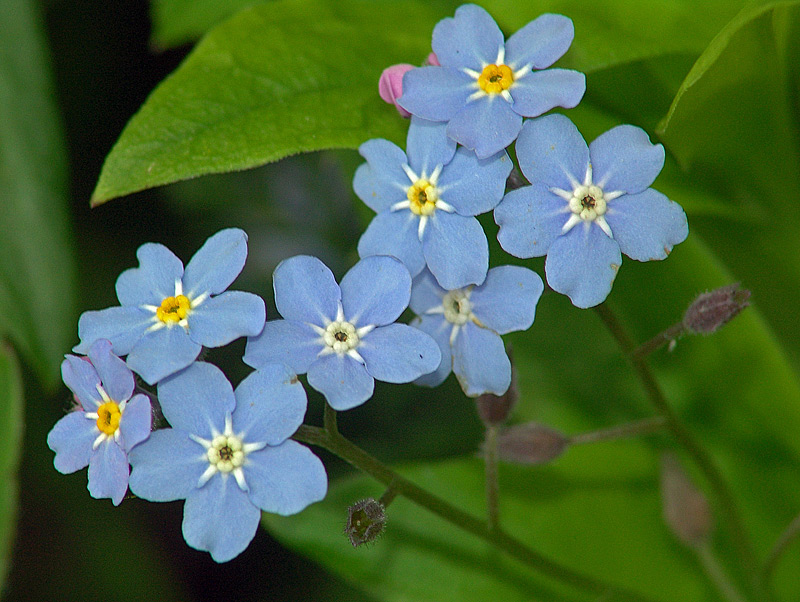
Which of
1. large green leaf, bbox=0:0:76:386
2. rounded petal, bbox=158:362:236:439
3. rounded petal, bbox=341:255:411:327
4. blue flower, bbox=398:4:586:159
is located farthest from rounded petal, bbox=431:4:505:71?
large green leaf, bbox=0:0:76:386

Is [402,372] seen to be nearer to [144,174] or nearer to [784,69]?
[144,174]

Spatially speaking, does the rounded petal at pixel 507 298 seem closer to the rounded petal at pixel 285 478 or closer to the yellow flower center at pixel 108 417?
the rounded petal at pixel 285 478

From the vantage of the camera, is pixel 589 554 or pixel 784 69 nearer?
Result: pixel 784 69

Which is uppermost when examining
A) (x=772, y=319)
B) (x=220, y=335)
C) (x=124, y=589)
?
(x=772, y=319)

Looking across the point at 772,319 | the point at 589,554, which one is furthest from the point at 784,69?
the point at 589,554

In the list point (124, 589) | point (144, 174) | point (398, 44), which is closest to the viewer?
point (144, 174)

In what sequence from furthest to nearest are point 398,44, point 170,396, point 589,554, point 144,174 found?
point 589,554, point 398,44, point 144,174, point 170,396

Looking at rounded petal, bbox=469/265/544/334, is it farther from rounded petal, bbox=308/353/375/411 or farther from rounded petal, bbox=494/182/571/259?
rounded petal, bbox=308/353/375/411

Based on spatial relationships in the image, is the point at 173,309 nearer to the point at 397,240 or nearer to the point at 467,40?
the point at 397,240
